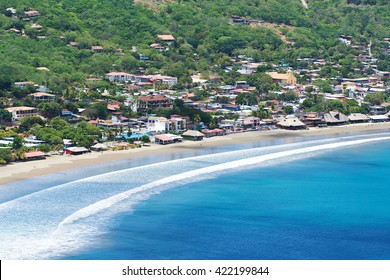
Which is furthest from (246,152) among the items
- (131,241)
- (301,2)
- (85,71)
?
(301,2)

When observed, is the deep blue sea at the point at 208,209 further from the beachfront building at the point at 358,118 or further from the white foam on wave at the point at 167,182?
the beachfront building at the point at 358,118

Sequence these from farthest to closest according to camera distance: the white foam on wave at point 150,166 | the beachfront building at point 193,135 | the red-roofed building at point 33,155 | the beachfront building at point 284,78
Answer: the beachfront building at point 284,78 < the beachfront building at point 193,135 < the red-roofed building at point 33,155 < the white foam on wave at point 150,166

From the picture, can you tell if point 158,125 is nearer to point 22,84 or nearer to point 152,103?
point 152,103

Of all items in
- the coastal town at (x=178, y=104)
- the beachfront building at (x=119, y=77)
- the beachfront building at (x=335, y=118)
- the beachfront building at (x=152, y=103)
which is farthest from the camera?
the beachfront building at (x=119, y=77)

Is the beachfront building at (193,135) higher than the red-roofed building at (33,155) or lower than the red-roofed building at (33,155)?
higher

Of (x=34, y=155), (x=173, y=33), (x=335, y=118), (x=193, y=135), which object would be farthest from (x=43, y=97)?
(x=173, y=33)

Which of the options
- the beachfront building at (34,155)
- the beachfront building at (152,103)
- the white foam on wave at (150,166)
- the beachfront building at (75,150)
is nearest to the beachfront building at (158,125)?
the beachfront building at (152,103)
